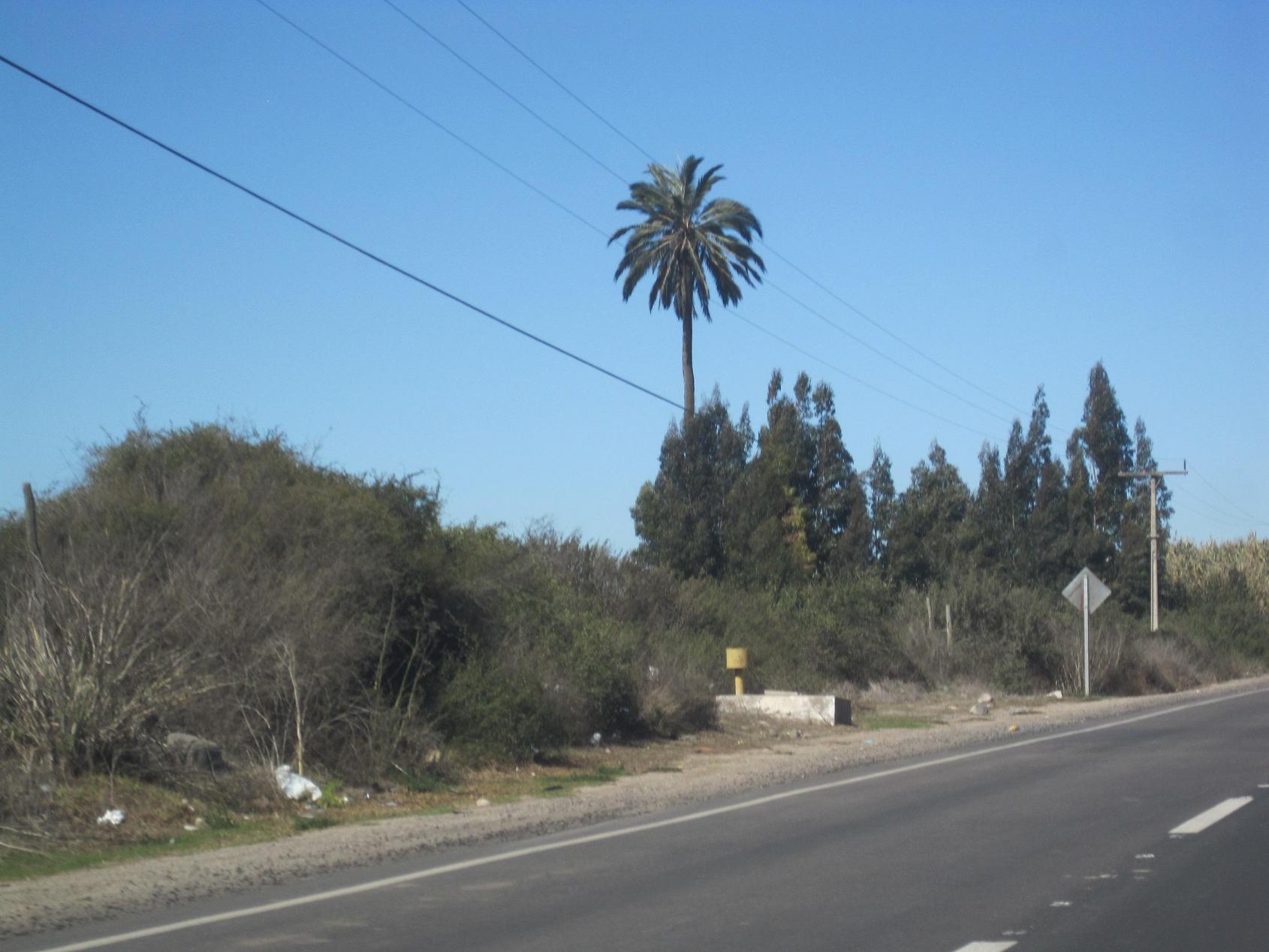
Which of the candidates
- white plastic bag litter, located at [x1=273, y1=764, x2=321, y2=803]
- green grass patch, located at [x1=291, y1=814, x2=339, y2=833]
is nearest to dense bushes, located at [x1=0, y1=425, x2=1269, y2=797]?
white plastic bag litter, located at [x1=273, y1=764, x2=321, y2=803]

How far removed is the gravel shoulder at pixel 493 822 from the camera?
899 centimetres

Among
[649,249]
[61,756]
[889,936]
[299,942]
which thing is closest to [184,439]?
[61,756]

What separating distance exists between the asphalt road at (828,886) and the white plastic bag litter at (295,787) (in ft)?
11.3

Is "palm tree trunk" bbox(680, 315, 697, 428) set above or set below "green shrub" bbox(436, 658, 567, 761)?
above

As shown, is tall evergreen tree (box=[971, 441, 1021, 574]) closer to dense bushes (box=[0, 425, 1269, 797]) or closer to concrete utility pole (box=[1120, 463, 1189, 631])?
concrete utility pole (box=[1120, 463, 1189, 631])

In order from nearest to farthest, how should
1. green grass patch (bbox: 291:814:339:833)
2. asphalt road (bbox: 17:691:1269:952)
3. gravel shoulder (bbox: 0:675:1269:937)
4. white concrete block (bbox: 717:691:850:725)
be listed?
asphalt road (bbox: 17:691:1269:952) < gravel shoulder (bbox: 0:675:1269:937) < green grass patch (bbox: 291:814:339:833) < white concrete block (bbox: 717:691:850:725)

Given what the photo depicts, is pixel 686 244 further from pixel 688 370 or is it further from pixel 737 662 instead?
pixel 737 662

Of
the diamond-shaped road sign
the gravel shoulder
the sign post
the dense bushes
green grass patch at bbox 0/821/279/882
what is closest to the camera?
the gravel shoulder

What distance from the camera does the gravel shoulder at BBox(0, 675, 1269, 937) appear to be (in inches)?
354

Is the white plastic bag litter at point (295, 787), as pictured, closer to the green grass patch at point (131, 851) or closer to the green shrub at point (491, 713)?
the green grass patch at point (131, 851)

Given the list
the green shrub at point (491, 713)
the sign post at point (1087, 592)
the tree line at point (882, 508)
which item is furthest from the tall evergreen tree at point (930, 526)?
the green shrub at point (491, 713)

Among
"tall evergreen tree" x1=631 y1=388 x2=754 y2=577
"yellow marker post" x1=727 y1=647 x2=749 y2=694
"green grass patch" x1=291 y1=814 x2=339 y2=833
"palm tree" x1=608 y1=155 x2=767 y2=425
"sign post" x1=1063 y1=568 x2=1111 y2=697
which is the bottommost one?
"green grass patch" x1=291 y1=814 x2=339 y2=833

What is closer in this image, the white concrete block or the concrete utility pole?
the white concrete block

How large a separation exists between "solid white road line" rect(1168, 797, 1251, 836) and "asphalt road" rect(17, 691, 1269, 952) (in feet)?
0.18
